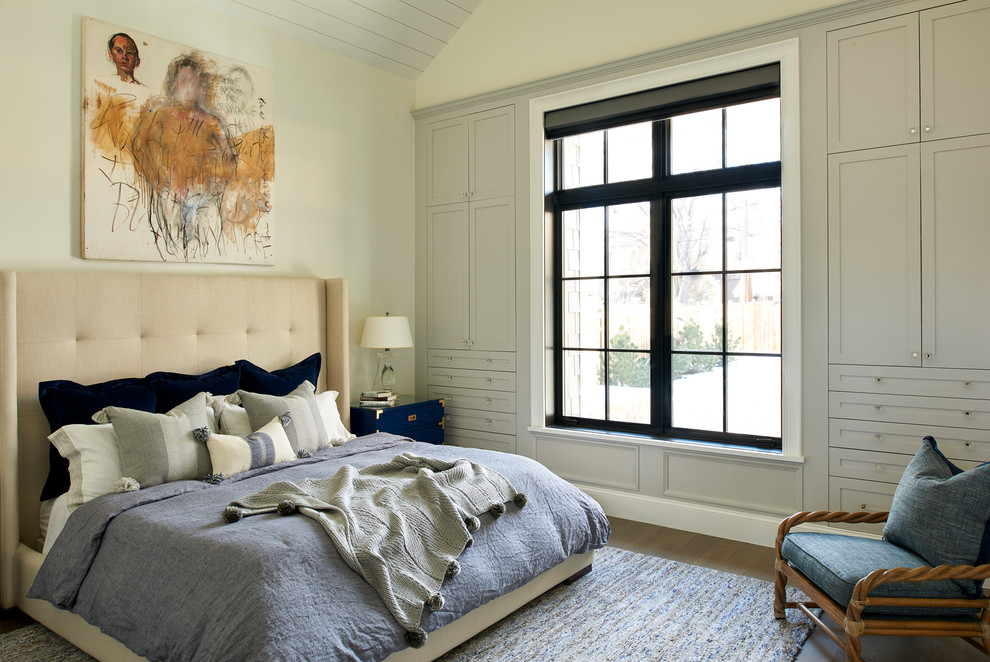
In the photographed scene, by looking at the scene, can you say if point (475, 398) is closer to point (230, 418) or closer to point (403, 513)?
point (230, 418)

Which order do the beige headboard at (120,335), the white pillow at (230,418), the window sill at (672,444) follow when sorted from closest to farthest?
the beige headboard at (120,335) → the white pillow at (230,418) → the window sill at (672,444)

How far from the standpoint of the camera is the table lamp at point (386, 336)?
4.20m

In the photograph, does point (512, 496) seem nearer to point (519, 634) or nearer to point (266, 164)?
point (519, 634)

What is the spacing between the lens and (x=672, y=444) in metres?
3.76

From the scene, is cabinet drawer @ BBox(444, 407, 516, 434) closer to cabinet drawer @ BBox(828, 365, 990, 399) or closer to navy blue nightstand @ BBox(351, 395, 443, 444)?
navy blue nightstand @ BBox(351, 395, 443, 444)

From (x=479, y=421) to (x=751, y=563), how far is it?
6.41ft

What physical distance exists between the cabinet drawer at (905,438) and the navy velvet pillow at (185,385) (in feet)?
9.89

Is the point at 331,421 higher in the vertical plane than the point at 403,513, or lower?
higher

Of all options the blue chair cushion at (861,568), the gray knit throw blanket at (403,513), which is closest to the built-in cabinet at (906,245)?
the blue chair cushion at (861,568)

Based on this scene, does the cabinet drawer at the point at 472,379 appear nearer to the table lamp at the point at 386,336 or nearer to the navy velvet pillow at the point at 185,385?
the table lamp at the point at 386,336

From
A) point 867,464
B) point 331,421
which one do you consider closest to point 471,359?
point 331,421

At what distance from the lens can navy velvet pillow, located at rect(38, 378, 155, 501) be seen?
2.72 metres

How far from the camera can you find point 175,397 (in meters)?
3.09

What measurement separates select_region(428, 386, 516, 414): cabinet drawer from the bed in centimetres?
100
